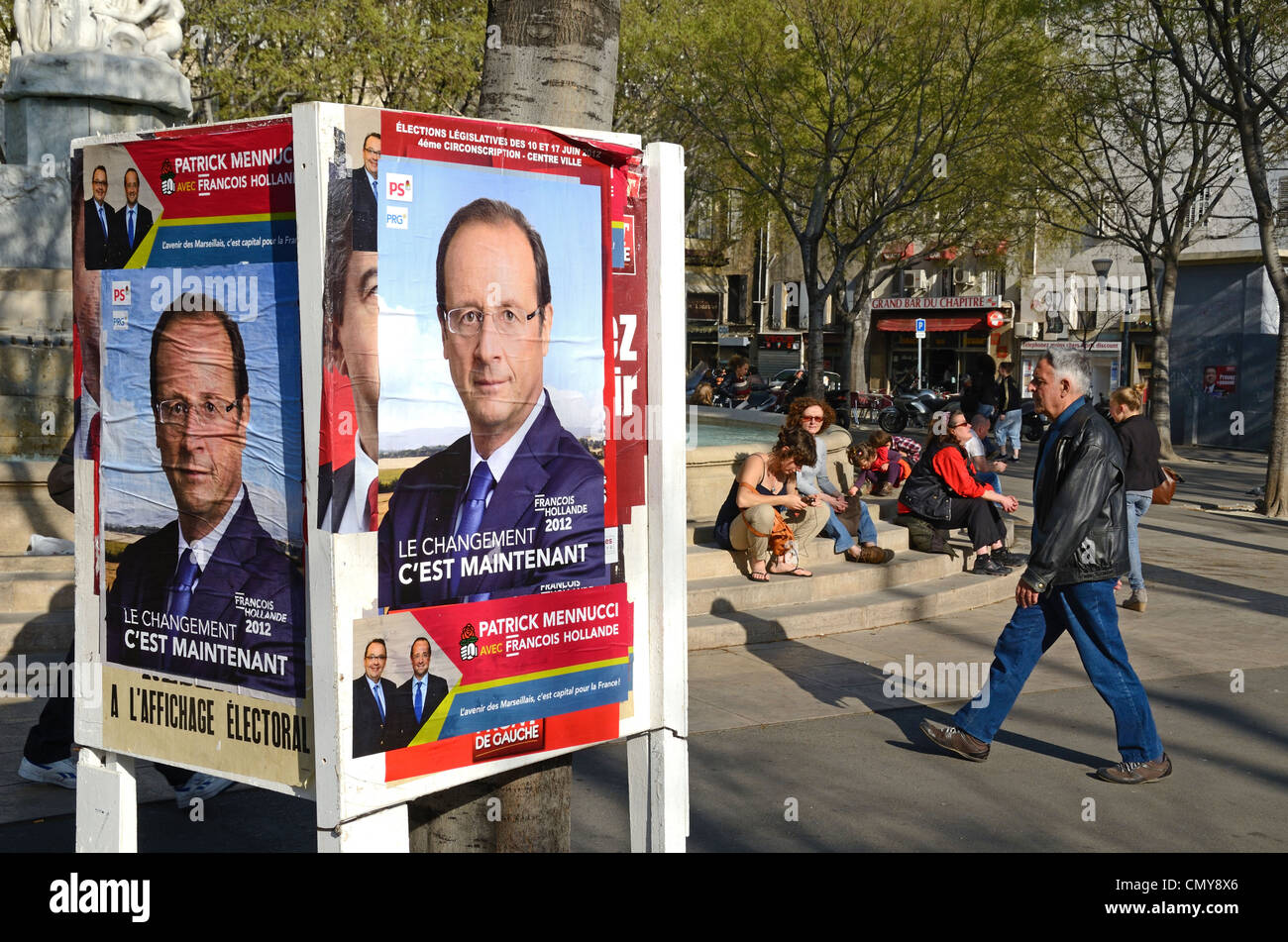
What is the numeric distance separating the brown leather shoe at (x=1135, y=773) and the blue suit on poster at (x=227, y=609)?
14.2 feet

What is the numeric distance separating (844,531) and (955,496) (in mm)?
1174

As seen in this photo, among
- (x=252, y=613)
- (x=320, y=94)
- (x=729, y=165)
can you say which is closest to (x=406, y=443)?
(x=252, y=613)

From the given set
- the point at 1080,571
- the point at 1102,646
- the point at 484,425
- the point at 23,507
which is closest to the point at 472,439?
the point at 484,425

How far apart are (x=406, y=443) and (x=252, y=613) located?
554 mm

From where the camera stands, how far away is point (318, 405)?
277cm

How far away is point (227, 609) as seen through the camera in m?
3.08

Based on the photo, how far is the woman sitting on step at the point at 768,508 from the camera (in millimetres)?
9570

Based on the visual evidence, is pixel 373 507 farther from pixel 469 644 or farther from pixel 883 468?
pixel 883 468

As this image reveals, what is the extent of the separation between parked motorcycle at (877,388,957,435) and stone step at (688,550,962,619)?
70.7ft

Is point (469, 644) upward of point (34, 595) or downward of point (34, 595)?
upward

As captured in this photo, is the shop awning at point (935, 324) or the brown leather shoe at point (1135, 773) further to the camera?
the shop awning at point (935, 324)

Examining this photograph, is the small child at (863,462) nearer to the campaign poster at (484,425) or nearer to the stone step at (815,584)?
the stone step at (815,584)

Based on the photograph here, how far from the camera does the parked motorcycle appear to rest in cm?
3275

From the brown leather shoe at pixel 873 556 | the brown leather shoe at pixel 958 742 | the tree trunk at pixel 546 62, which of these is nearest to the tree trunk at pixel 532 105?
the tree trunk at pixel 546 62
